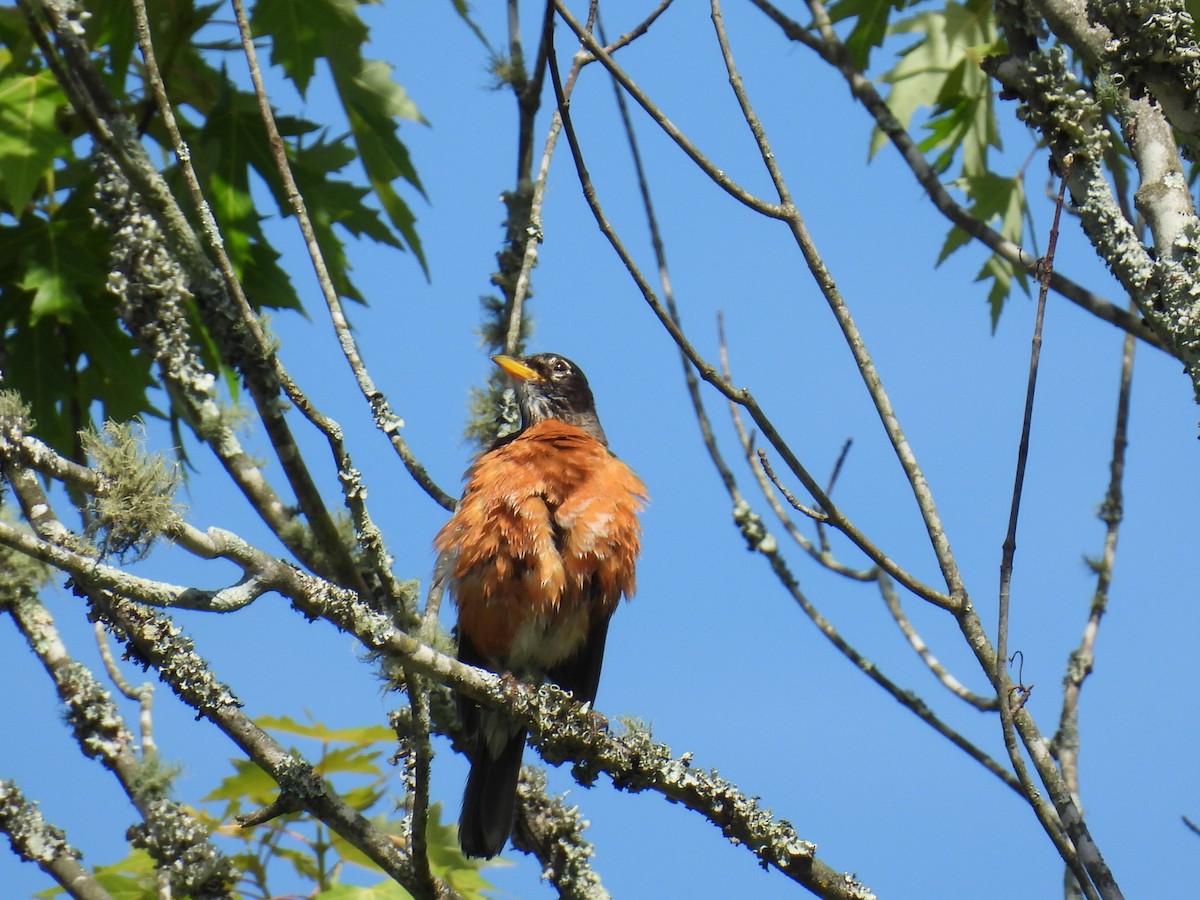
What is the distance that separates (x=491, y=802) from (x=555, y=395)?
5.82ft

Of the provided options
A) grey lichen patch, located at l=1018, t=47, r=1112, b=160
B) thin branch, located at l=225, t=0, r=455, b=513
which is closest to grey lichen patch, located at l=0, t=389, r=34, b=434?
thin branch, located at l=225, t=0, r=455, b=513

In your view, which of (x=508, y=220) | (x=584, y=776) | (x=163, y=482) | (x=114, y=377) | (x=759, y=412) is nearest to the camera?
(x=163, y=482)

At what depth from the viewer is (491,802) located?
12.7 feet

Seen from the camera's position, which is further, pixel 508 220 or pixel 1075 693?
pixel 508 220

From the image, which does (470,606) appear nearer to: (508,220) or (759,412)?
(508,220)

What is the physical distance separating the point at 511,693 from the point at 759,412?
918 mm

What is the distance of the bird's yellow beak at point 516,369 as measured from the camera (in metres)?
4.12

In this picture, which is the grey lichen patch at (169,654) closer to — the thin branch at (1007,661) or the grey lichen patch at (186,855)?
the grey lichen patch at (186,855)

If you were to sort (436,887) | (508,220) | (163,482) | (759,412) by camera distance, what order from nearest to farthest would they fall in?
(163,482)
(759,412)
(436,887)
(508,220)

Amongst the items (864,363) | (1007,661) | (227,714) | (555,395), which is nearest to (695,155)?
(864,363)

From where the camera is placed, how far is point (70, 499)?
3.46m

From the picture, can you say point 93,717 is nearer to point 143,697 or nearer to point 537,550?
point 143,697

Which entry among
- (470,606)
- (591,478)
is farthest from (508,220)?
(470,606)

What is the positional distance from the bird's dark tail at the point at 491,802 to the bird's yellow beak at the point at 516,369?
3.75 ft
